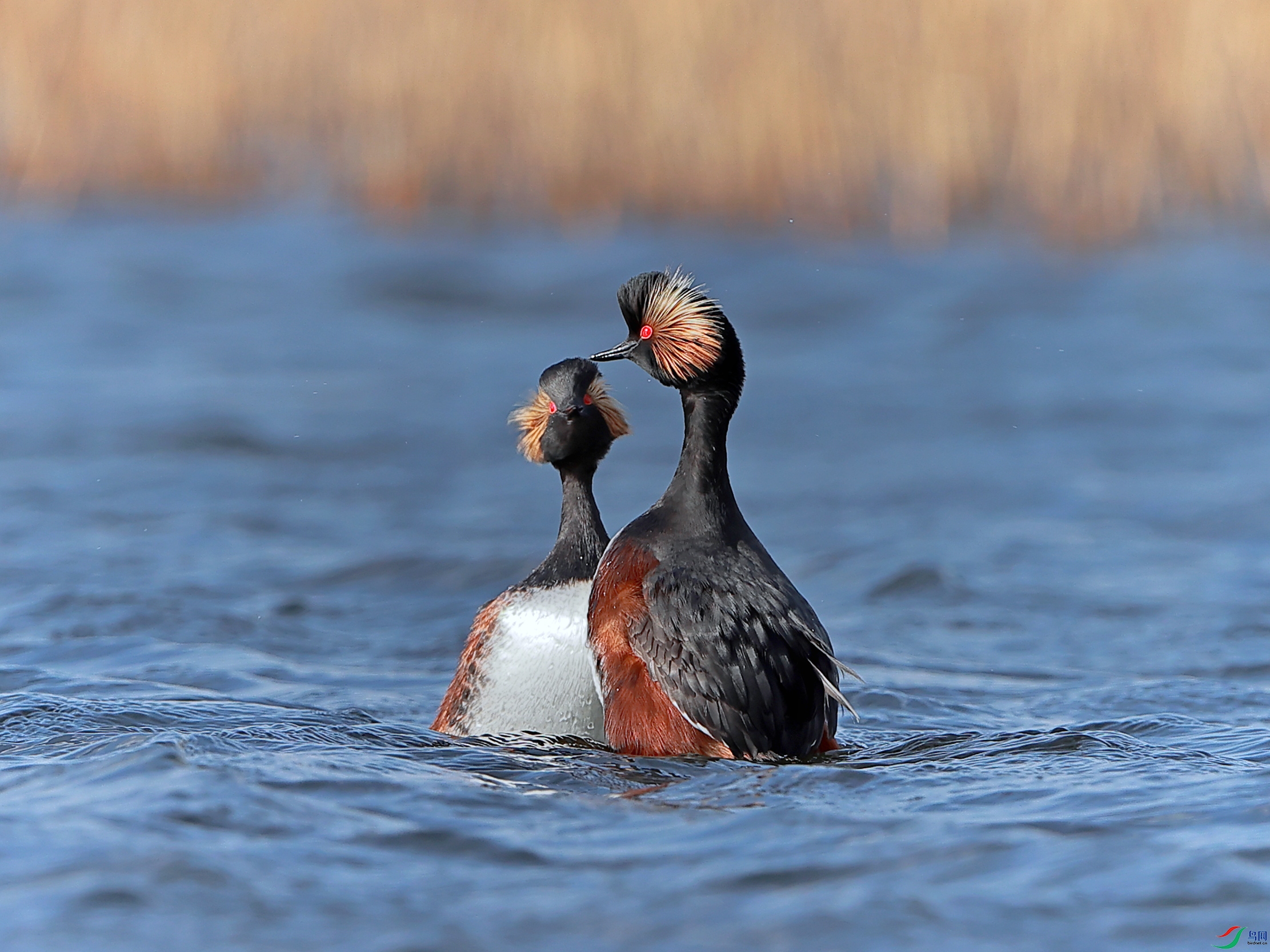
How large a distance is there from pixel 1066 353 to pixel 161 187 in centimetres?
1019

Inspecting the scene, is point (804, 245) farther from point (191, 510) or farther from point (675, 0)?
point (191, 510)

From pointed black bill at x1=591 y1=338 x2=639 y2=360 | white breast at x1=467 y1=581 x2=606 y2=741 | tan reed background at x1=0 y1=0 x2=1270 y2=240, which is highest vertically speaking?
tan reed background at x1=0 y1=0 x2=1270 y2=240

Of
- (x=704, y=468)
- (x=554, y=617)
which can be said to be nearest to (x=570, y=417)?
(x=704, y=468)

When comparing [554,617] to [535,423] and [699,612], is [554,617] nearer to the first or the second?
[699,612]

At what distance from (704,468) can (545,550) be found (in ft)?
14.0

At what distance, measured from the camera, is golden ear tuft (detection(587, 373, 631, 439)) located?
619 centimetres

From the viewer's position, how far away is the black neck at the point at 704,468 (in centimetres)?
585

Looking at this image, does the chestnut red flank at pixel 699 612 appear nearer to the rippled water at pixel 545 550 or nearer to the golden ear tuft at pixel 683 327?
the golden ear tuft at pixel 683 327

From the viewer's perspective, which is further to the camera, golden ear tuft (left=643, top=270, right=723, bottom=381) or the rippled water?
golden ear tuft (left=643, top=270, right=723, bottom=381)

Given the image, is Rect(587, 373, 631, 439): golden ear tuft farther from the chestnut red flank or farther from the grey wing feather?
the grey wing feather

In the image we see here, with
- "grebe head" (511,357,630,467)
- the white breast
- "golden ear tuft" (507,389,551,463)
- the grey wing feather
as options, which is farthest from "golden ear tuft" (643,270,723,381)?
the white breast

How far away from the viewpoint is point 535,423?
244 inches

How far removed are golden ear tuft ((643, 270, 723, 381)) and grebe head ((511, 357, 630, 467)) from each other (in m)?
0.42

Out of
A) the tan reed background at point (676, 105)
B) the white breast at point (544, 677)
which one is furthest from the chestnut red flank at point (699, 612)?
the tan reed background at point (676, 105)
